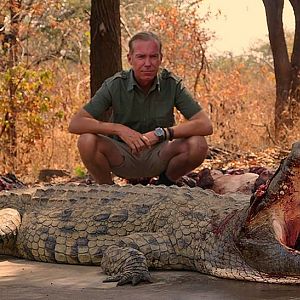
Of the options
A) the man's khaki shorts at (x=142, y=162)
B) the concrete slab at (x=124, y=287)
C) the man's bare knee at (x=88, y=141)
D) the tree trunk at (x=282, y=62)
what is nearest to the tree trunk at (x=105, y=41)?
the man's khaki shorts at (x=142, y=162)

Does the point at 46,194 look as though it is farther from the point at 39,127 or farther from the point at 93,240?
the point at 39,127

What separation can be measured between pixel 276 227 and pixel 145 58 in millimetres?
2656

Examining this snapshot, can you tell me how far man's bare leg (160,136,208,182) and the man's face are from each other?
592mm

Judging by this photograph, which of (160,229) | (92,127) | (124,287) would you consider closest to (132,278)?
(124,287)

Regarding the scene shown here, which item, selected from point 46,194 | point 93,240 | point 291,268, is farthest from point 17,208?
point 291,268

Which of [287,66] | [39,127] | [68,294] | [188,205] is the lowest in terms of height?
[68,294]

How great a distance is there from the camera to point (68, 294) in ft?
13.2

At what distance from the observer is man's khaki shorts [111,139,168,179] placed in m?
6.62

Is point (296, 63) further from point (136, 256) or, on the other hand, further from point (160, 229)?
point (136, 256)

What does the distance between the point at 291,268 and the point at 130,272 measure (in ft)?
2.93

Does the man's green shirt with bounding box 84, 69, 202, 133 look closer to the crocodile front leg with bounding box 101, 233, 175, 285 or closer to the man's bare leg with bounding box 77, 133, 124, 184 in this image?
the man's bare leg with bounding box 77, 133, 124, 184

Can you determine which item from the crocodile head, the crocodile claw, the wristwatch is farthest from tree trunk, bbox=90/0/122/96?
the crocodile head

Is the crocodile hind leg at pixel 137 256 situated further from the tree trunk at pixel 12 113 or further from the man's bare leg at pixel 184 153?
the tree trunk at pixel 12 113

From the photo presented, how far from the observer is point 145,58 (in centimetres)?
632
